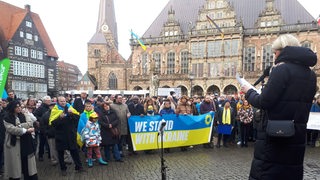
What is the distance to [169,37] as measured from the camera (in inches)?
1764

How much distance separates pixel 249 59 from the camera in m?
40.2

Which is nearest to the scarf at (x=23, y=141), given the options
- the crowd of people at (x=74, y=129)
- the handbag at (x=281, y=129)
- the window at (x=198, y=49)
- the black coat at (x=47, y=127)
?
the crowd of people at (x=74, y=129)

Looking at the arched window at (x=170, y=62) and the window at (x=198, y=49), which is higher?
the window at (x=198, y=49)

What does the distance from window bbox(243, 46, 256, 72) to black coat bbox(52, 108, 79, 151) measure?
1446 inches

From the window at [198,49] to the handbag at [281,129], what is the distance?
3986cm

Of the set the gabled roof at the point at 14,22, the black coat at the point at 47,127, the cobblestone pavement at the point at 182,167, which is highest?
the gabled roof at the point at 14,22

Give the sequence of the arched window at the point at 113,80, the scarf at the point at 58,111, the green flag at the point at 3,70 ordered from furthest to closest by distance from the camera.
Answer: the arched window at the point at 113,80
the green flag at the point at 3,70
the scarf at the point at 58,111

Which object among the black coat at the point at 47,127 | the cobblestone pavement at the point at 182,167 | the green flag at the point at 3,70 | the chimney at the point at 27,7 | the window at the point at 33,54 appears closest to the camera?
the cobblestone pavement at the point at 182,167

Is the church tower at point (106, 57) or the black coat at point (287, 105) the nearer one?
the black coat at point (287, 105)

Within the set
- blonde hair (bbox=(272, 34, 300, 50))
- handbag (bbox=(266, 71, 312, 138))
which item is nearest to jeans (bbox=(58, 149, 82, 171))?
handbag (bbox=(266, 71, 312, 138))

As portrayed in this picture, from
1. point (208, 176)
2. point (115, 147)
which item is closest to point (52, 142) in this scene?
point (115, 147)

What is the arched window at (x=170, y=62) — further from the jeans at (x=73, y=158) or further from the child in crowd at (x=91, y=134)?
the jeans at (x=73, y=158)

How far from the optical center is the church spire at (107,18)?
73800 mm

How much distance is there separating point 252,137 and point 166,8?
42.2m
